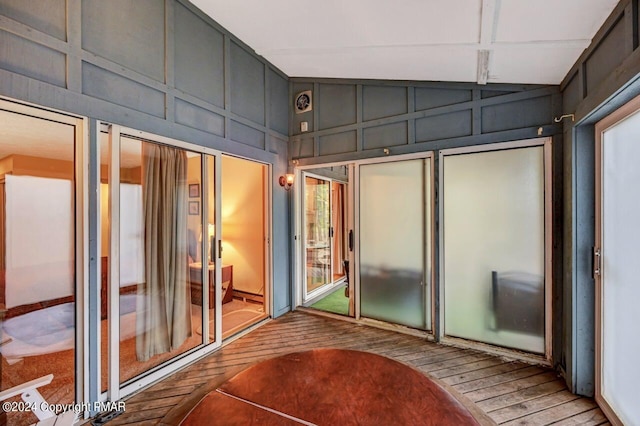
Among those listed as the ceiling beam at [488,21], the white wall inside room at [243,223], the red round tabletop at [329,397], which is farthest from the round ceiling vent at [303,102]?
the red round tabletop at [329,397]

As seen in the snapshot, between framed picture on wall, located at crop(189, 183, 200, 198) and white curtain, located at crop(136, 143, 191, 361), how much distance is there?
0.21 feet

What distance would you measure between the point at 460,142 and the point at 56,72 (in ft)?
11.5

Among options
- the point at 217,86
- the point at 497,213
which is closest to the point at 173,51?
the point at 217,86

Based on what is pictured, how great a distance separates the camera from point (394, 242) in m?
3.45

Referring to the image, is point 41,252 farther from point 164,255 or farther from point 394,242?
point 394,242

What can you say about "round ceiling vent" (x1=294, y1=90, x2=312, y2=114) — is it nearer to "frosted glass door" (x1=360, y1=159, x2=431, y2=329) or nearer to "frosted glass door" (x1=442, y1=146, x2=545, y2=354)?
"frosted glass door" (x1=360, y1=159, x2=431, y2=329)

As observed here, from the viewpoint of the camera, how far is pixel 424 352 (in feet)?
9.59

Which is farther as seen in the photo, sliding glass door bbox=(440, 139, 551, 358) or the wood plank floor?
sliding glass door bbox=(440, 139, 551, 358)

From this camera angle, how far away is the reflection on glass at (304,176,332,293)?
15.1 ft

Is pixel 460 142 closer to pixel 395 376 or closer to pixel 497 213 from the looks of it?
pixel 497 213

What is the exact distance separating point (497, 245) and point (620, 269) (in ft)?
3.24

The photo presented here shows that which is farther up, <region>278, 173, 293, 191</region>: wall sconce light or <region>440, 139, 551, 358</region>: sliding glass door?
<region>278, 173, 293, 191</region>: wall sconce light

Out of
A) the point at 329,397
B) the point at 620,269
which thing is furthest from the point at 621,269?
the point at 329,397

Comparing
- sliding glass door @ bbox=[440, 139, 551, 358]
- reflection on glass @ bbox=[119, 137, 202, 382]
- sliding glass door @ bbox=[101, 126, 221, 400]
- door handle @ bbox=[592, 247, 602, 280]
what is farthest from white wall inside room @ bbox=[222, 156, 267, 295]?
door handle @ bbox=[592, 247, 602, 280]
